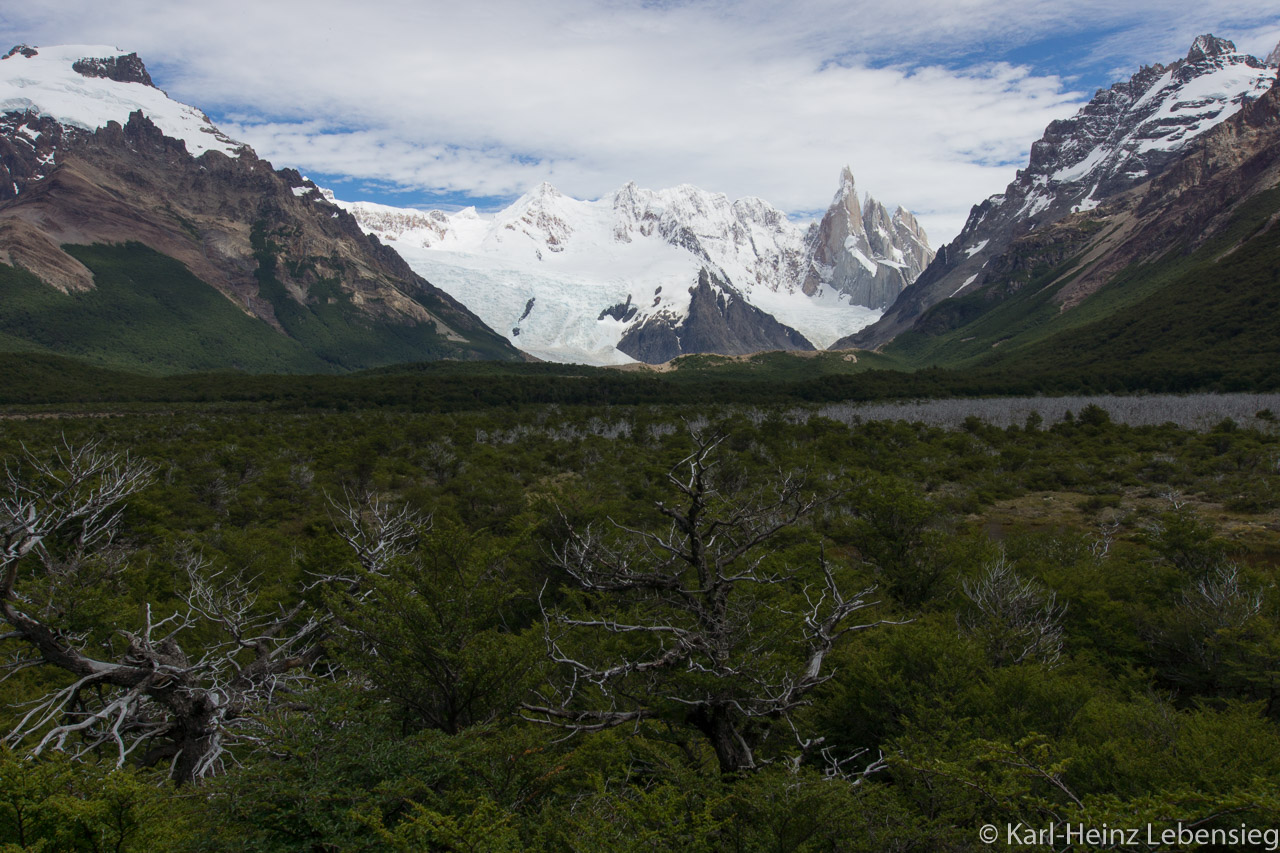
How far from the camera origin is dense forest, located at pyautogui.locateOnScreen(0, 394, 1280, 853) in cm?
698

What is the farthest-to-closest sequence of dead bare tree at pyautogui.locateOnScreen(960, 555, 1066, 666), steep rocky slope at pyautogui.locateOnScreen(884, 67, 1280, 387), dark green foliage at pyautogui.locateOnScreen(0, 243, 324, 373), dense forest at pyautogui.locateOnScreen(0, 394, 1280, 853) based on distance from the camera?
dark green foliage at pyautogui.locateOnScreen(0, 243, 324, 373), steep rocky slope at pyautogui.locateOnScreen(884, 67, 1280, 387), dead bare tree at pyautogui.locateOnScreen(960, 555, 1066, 666), dense forest at pyautogui.locateOnScreen(0, 394, 1280, 853)

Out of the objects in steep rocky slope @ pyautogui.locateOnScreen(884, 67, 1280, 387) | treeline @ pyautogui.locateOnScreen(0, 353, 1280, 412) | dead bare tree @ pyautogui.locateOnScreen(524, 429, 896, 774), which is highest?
steep rocky slope @ pyautogui.locateOnScreen(884, 67, 1280, 387)

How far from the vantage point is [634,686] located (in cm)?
999

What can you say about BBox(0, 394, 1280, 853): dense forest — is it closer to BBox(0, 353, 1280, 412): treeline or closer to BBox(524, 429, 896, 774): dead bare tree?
BBox(524, 429, 896, 774): dead bare tree

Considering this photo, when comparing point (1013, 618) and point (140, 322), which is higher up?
point (140, 322)

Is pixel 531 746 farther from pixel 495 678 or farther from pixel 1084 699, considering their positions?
pixel 1084 699

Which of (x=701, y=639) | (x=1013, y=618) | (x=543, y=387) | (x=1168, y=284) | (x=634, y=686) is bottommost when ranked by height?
(x=543, y=387)

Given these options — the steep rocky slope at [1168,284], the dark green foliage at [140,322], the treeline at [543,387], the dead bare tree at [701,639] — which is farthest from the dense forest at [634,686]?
the dark green foliage at [140,322]

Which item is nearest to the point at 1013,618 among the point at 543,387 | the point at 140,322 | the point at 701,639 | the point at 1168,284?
the point at 701,639

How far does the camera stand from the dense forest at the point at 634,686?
698 centimetres

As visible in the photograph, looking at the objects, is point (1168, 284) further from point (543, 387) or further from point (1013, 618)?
point (1013, 618)

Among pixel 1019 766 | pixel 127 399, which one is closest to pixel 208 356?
pixel 127 399

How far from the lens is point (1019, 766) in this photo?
7023mm

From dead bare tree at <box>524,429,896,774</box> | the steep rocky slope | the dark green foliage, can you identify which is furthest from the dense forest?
the dark green foliage
